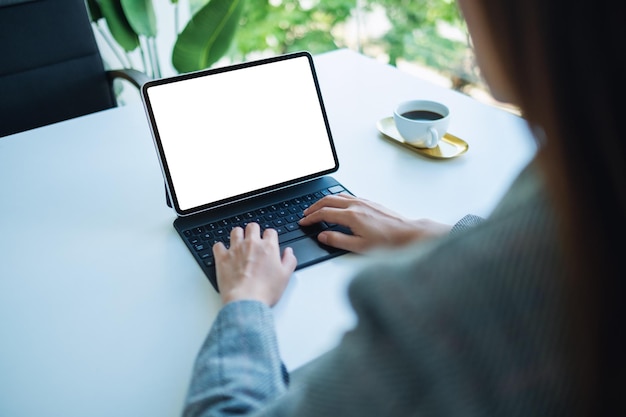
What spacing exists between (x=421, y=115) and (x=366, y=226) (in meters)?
0.36

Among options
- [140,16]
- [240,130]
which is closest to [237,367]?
[240,130]

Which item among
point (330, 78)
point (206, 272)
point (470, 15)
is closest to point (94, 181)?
point (206, 272)

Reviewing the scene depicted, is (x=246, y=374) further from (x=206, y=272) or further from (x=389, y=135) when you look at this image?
(x=389, y=135)

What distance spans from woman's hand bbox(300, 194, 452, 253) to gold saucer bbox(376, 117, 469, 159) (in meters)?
0.24

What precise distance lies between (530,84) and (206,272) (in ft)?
1.74

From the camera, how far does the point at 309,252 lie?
818mm

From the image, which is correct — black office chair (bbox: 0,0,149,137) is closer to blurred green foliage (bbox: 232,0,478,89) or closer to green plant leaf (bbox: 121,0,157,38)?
green plant leaf (bbox: 121,0,157,38)

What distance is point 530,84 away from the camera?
38 centimetres

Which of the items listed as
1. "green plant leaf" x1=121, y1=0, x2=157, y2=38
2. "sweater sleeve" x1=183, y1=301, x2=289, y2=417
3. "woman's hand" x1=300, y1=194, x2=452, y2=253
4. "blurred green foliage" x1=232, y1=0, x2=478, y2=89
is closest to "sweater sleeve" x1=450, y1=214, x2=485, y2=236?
"woman's hand" x1=300, y1=194, x2=452, y2=253

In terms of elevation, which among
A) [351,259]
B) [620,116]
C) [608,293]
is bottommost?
[351,259]

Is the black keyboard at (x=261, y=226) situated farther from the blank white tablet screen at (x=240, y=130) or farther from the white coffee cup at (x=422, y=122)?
the white coffee cup at (x=422, y=122)

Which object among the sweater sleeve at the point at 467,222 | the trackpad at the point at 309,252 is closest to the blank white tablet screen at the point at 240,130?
the trackpad at the point at 309,252

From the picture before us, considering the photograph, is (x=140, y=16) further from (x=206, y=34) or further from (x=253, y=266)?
(x=253, y=266)

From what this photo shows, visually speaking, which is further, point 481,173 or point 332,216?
point 481,173
